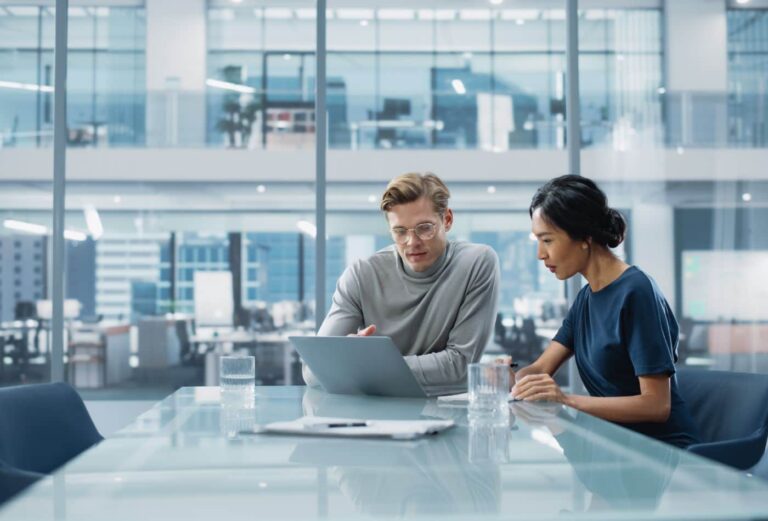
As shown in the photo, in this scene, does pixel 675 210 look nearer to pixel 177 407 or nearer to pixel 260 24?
pixel 260 24

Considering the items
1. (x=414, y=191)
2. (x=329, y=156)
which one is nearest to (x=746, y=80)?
(x=329, y=156)

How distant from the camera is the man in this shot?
2.70 meters

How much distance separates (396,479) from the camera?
118 centimetres

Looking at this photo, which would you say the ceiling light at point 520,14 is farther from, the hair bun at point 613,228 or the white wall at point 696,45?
the hair bun at point 613,228

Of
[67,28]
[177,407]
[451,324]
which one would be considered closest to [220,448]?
[177,407]

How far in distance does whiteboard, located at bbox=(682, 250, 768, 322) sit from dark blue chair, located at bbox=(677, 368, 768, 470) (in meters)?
1.97

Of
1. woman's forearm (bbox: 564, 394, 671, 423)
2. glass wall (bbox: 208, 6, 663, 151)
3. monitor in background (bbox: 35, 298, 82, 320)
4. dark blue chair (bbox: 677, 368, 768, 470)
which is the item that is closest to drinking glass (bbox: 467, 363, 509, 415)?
woman's forearm (bbox: 564, 394, 671, 423)

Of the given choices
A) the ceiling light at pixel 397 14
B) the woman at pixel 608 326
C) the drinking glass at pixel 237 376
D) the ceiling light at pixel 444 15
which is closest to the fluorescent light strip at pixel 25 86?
the ceiling light at pixel 397 14

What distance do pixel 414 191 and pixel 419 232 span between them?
0.13 m

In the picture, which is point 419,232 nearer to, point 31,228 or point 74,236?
point 74,236

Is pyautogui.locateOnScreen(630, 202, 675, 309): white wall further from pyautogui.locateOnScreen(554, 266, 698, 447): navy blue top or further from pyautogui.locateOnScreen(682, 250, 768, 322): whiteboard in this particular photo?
pyautogui.locateOnScreen(554, 266, 698, 447): navy blue top

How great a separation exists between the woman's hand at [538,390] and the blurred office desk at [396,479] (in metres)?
0.46

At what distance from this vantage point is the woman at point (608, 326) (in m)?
2.17

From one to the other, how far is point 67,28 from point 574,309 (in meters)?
3.01
